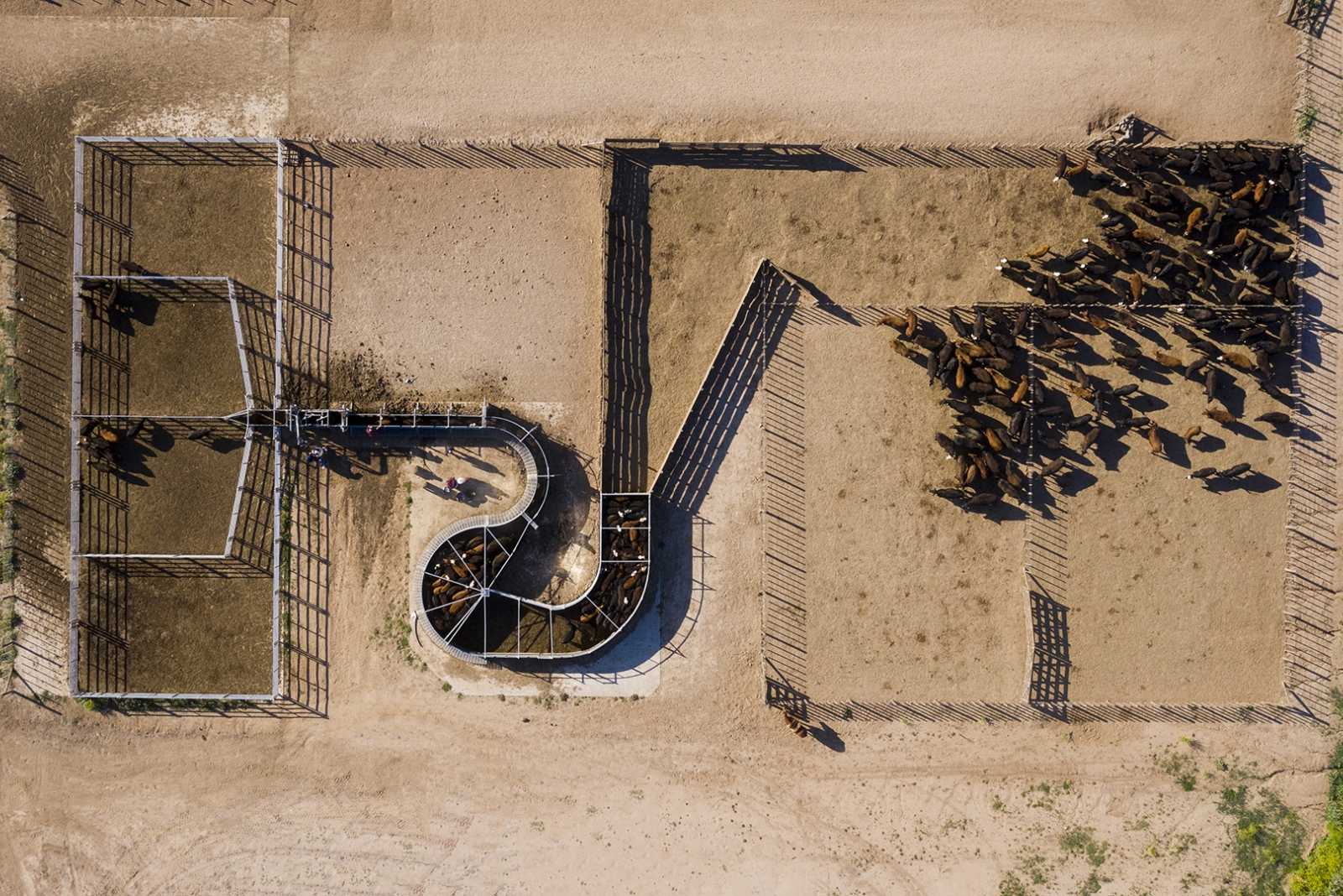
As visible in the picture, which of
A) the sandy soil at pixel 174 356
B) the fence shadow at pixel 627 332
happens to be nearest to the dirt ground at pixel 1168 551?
the fence shadow at pixel 627 332

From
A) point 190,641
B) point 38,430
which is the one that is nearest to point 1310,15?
point 190,641

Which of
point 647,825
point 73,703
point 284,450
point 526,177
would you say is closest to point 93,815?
point 73,703

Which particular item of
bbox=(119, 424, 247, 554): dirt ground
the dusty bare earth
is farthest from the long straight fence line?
bbox=(119, 424, 247, 554): dirt ground

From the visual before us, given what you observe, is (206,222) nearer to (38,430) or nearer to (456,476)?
(38,430)

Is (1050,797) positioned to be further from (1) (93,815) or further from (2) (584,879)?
(1) (93,815)

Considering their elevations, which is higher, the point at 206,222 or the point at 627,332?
the point at 206,222

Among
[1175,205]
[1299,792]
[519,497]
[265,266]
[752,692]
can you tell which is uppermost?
[1175,205]

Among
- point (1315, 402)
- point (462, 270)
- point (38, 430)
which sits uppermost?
point (462, 270)

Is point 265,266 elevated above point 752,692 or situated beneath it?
elevated above
